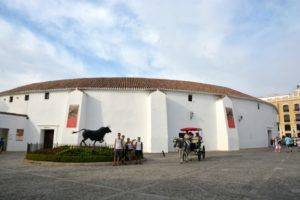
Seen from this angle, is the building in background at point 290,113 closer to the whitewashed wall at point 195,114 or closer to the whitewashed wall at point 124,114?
the whitewashed wall at point 124,114

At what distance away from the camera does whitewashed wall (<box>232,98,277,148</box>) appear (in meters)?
33.2

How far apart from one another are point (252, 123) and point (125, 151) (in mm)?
Result: 24987

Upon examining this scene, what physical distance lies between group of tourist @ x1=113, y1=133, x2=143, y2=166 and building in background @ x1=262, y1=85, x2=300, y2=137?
2442 inches

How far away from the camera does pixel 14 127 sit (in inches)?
1105

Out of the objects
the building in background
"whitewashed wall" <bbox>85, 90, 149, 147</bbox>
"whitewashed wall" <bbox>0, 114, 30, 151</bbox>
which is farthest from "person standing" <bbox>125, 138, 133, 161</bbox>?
the building in background

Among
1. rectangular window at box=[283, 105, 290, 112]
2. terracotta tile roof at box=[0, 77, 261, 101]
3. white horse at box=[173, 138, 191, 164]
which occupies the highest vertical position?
rectangular window at box=[283, 105, 290, 112]

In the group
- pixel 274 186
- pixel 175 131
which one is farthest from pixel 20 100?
pixel 274 186

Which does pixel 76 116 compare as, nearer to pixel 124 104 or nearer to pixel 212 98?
pixel 124 104

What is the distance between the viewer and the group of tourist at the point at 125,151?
564 inches

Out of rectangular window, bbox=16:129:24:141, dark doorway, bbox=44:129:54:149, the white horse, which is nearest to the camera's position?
the white horse

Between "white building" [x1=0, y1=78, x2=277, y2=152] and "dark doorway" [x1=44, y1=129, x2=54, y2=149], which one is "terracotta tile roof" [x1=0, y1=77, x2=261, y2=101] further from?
"dark doorway" [x1=44, y1=129, x2=54, y2=149]

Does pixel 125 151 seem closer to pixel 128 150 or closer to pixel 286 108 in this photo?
pixel 128 150

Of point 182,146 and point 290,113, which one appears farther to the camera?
point 290,113

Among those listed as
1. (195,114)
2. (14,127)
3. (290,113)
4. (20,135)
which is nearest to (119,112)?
(195,114)
